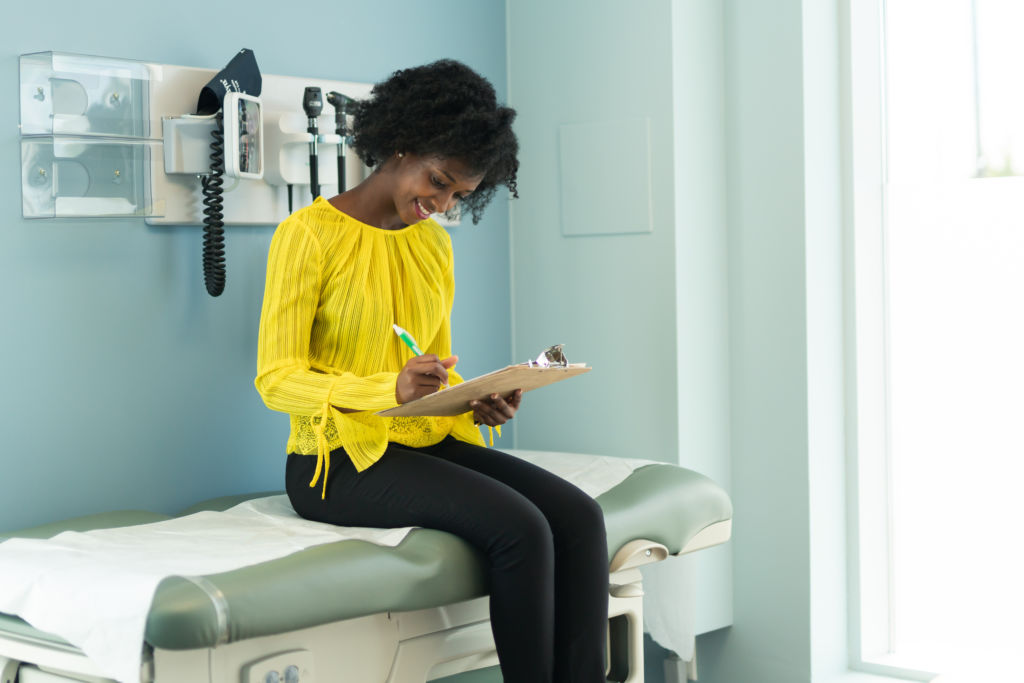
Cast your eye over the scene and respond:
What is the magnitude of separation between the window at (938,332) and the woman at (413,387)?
3.07ft

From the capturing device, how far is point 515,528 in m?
1.47

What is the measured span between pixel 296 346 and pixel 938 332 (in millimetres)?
1347

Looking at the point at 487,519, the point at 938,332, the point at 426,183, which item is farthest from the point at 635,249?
the point at 487,519

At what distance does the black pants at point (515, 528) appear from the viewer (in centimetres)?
147

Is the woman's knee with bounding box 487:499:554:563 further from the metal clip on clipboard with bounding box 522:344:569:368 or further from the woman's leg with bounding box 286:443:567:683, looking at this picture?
the metal clip on clipboard with bounding box 522:344:569:368

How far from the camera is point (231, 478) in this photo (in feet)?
6.61

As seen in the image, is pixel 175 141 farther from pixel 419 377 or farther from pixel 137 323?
pixel 419 377

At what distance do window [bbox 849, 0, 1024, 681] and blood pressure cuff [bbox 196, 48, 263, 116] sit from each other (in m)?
1.21

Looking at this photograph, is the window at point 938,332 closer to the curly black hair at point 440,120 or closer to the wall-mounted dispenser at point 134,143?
the curly black hair at point 440,120

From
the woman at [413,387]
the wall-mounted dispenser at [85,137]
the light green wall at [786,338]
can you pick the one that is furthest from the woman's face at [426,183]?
the light green wall at [786,338]

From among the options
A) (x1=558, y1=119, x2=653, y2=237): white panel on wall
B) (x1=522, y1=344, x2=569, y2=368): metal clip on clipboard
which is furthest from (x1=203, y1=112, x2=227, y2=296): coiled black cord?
(x1=558, y1=119, x2=653, y2=237): white panel on wall

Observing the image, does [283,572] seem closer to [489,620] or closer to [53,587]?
[53,587]

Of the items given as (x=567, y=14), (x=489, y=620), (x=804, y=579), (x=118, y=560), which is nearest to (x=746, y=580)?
(x=804, y=579)

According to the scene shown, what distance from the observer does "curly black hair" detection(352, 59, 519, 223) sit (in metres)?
1.69
